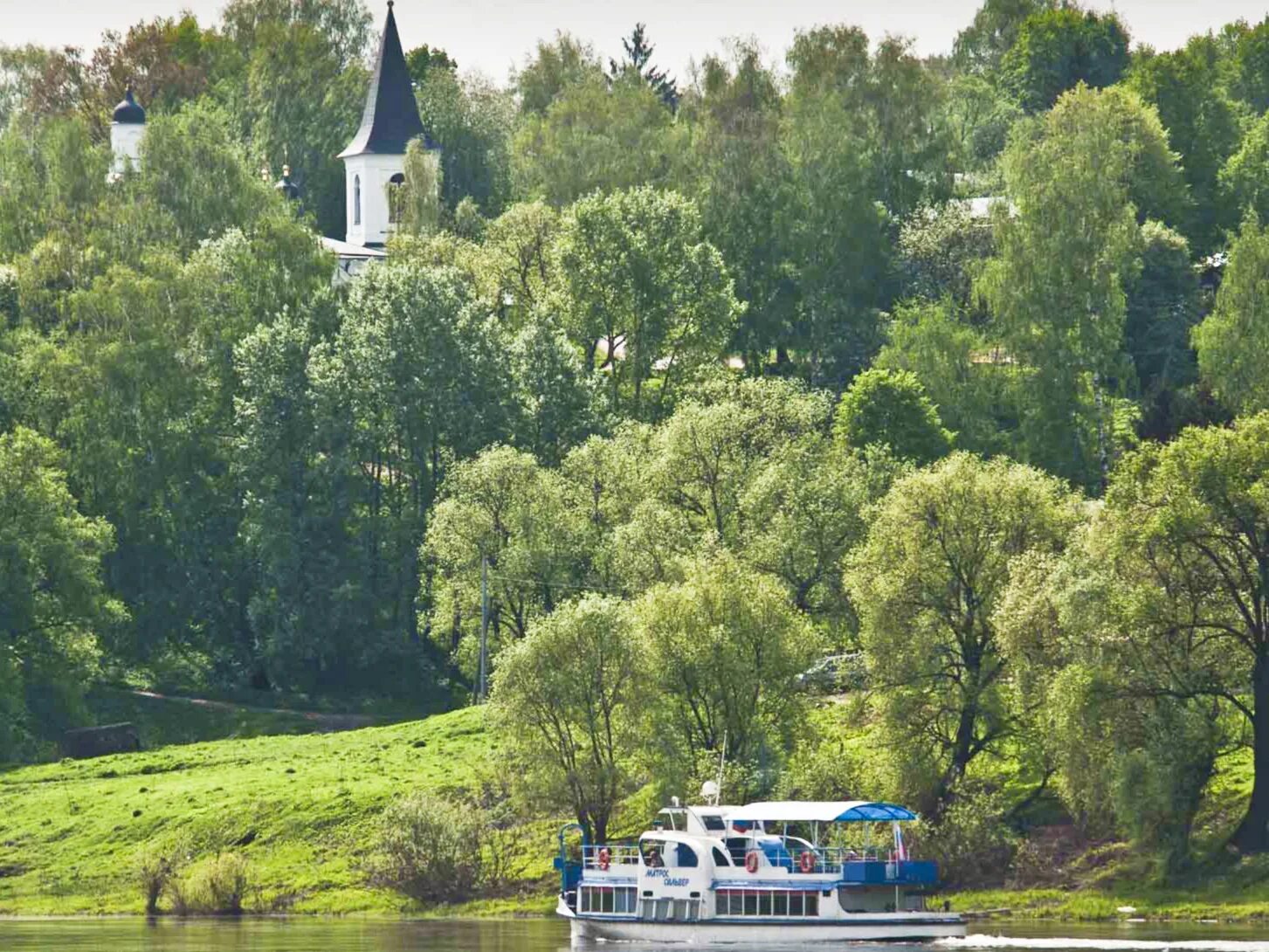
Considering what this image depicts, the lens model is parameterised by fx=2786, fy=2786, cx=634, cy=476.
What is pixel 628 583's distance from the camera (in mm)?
109000

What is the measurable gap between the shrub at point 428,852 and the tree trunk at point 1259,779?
79.2 ft

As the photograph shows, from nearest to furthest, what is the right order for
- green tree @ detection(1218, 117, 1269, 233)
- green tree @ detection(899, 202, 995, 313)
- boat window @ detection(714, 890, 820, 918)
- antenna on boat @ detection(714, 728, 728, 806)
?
boat window @ detection(714, 890, 820, 918) → antenna on boat @ detection(714, 728, 728, 806) → green tree @ detection(899, 202, 995, 313) → green tree @ detection(1218, 117, 1269, 233)

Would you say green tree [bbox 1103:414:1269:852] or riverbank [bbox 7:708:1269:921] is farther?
riverbank [bbox 7:708:1269:921]

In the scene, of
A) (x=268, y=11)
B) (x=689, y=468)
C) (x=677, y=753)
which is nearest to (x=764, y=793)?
(x=677, y=753)

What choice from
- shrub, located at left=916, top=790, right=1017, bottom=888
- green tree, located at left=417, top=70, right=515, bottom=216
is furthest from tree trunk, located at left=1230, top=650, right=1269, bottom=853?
green tree, located at left=417, top=70, right=515, bottom=216

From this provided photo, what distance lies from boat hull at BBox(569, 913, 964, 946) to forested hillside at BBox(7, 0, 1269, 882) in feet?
31.1

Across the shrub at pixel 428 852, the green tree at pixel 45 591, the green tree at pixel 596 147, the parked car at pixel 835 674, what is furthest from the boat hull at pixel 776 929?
the green tree at pixel 596 147

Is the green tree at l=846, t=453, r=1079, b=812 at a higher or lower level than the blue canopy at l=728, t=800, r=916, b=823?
higher

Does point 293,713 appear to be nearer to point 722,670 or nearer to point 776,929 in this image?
point 722,670

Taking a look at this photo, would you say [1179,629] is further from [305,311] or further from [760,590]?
[305,311]

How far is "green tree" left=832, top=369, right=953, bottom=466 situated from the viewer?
416ft

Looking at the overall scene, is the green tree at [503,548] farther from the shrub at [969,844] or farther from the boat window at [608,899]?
the boat window at [608,899]

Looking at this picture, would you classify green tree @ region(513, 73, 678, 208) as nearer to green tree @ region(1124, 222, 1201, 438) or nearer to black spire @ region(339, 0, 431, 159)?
black spire @ region(339, 0, 431, 159)

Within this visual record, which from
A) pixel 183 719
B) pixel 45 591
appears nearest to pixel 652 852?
pixel 183 719
